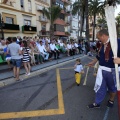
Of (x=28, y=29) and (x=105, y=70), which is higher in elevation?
(x=28, y=29)

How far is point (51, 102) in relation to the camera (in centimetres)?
462

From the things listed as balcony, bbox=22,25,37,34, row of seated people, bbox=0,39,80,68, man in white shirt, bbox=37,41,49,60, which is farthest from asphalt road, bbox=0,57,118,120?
balcony, bbox=22,25,37,34

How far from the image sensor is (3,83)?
21.8ft

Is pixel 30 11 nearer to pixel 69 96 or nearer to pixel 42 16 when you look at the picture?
pixel 42 16

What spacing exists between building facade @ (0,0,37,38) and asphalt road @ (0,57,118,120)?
65.7 feet

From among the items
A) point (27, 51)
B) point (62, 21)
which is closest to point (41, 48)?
point (27, 51)

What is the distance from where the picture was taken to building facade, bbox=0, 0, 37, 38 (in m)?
25.9

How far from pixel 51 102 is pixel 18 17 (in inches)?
1035

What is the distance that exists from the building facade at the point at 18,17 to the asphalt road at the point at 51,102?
20.0m

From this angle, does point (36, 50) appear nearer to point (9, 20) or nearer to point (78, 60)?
point (78, 60)

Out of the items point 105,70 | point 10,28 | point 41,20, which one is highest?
point 41,20

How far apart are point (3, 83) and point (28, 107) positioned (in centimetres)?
275

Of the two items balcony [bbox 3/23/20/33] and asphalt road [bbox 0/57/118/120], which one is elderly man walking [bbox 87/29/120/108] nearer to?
asphalt road [bbox 0/57/118/120]

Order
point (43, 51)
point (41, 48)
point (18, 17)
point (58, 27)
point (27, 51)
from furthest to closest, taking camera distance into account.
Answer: point (58, 27), point (18, 17), point (43, 51), point (41, 48), point (27, 51)
